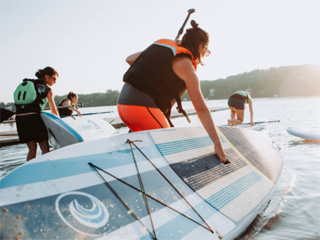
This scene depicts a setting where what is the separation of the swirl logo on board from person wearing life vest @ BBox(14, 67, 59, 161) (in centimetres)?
249

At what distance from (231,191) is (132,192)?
107cm

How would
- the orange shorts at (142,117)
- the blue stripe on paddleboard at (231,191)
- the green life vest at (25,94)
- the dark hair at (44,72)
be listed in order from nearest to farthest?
1. the blue stripe on paddleboard at (231,191)
2. the orange shorts at (142,117)
3. the green life vest at (25,94)
4. the dark hair at (44,72)

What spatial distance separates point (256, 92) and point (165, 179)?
103m

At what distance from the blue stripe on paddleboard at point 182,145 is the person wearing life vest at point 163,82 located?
21cm

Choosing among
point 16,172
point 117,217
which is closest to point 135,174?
point 117,217

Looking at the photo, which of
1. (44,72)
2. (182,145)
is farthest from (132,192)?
(44,72)

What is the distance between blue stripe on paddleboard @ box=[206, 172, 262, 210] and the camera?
1.86 m

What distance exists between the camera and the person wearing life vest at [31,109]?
3.25m

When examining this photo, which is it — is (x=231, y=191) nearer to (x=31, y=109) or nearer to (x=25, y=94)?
(x=31, y=109)

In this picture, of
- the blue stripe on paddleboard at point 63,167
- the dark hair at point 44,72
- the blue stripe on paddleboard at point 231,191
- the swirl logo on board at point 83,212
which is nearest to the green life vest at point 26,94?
the dark hair at point 44,72

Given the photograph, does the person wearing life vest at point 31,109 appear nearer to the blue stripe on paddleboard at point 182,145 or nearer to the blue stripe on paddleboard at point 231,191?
the blue stripe on paddleboard at point 182,145

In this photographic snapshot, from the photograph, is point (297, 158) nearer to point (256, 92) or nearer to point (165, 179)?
point (165, 179)

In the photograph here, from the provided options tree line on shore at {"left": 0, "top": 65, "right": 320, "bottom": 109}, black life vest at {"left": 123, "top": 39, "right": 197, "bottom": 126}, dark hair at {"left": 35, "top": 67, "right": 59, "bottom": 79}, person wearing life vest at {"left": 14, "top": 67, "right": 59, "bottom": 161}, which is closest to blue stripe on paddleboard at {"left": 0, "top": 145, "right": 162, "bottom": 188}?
black life vest at {"left": 123, "top": 39, "right": 197, "bottom": 126}

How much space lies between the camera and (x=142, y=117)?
2.14m
